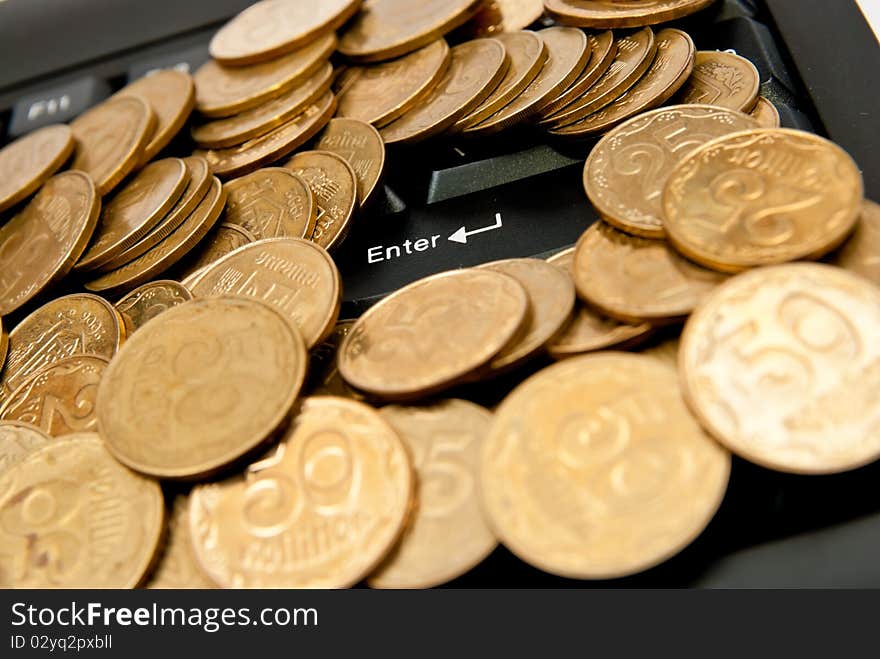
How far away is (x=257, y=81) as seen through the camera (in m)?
1.12

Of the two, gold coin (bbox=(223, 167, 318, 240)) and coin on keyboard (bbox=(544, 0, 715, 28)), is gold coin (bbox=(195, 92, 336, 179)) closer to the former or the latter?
gold coin (bbox=(223, 167, 318, 240))

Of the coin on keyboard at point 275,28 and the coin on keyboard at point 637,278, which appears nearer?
the coin on keyboard at point 637,278

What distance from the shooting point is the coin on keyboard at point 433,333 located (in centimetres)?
70

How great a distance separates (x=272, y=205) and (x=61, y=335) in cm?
30

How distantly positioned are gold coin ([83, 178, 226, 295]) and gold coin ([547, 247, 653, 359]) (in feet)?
1.59

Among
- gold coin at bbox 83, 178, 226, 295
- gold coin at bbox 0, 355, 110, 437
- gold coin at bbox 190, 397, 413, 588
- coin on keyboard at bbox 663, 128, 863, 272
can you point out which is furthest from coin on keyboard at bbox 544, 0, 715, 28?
gold coin at bbox 0, 355, 110, 437

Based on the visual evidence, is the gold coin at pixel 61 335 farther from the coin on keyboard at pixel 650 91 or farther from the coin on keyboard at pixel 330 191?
the coin on keyboard at pixel 650 91

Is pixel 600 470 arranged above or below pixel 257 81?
below

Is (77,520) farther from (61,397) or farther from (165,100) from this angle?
(165,100)

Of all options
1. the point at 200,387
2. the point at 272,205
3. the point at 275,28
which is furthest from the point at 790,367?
the point at 275,28

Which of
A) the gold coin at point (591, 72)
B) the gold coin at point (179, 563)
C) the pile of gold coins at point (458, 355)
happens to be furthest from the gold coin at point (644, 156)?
the gold coin at point (179, 563)

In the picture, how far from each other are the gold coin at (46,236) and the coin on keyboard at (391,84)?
0.37m

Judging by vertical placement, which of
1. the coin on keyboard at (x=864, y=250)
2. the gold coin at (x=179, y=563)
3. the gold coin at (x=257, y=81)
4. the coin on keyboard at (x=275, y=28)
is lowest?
the gold coin at (x=179, y=563)
